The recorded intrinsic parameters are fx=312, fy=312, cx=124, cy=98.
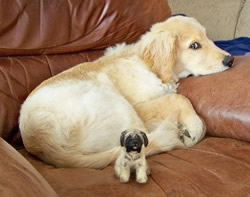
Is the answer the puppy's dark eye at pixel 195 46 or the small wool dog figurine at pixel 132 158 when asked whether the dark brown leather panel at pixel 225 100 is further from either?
the small wool dog figurine at pixel 132 158

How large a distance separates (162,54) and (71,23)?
595 millimetres

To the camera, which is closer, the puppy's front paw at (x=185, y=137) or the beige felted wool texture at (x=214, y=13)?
the puppy's front paw at (x=185, y=137)

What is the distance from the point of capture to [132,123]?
1502 mm

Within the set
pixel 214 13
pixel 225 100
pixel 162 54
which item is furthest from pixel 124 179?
pixel 214 13

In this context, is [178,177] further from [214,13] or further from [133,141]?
[214,13]

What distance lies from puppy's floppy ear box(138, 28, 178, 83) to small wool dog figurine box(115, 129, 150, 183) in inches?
31.2

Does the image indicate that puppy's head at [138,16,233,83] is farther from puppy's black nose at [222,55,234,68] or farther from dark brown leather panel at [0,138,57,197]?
dark brown leather panel at [0,138,57,197]

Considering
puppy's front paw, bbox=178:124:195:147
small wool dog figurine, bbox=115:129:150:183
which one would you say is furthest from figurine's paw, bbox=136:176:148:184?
puppy's front paw, bbox=178:124:195:147

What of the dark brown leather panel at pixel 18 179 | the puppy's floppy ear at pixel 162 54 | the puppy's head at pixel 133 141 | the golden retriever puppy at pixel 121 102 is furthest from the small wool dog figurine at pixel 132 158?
the puppy's floppy ear at pixel 162 54

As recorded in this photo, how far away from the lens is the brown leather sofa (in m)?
1.03

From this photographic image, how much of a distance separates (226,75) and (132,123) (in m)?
0.57

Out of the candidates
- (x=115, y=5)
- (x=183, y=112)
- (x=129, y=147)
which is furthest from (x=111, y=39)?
(x=129, y=147)

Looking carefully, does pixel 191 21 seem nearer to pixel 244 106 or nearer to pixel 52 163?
pixel 244 106

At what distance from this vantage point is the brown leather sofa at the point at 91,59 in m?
1.03
